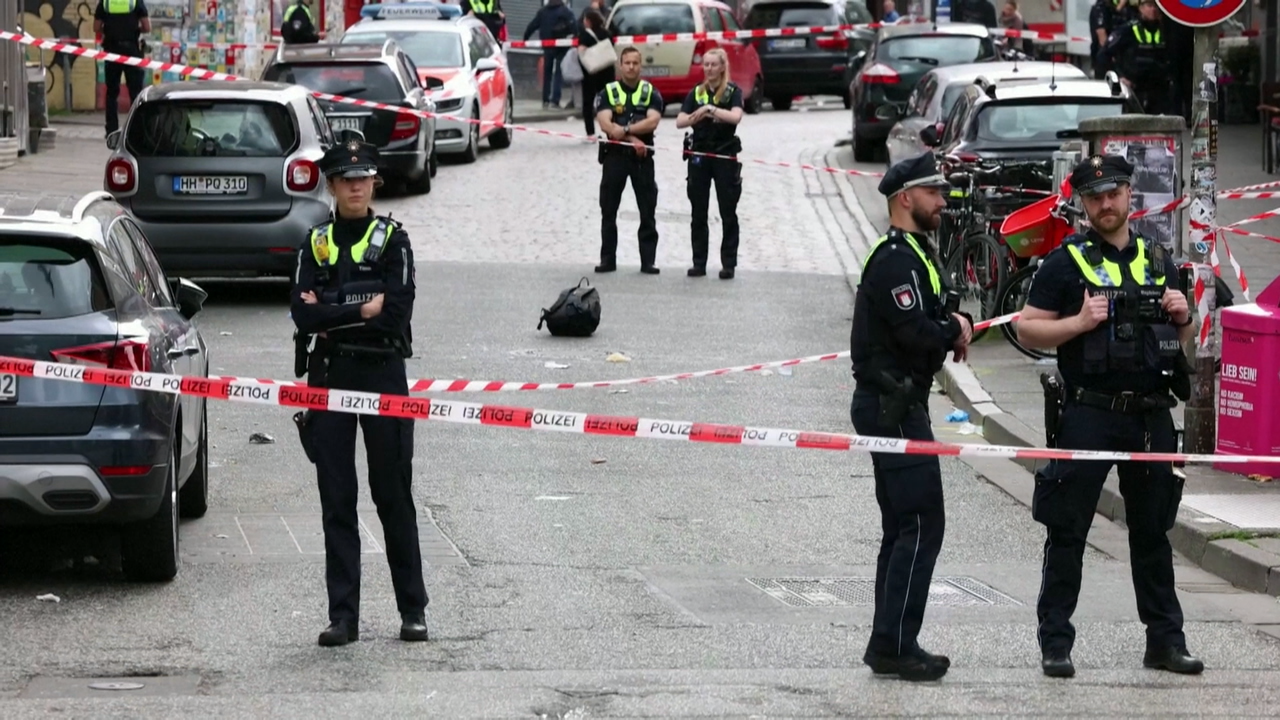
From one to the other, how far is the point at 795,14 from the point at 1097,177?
2761cm

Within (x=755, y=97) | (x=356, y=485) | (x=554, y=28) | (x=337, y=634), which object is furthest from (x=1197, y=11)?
(x=554, y=28)

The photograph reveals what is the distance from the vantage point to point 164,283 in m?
9.44

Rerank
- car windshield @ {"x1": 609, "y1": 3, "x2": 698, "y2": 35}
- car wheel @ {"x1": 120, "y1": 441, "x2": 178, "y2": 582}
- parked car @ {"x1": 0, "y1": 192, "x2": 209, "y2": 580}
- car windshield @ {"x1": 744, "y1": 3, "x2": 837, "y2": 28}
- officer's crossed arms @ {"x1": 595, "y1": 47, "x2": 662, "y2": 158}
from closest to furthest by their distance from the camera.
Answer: parked car @ {"x1": 0, "y1": 192, "x2": 209, "y2": 580} < car wheel @ {"x1": 120, "y1": 441, "x2": 178, "y2": 582} < officer's crossed arms @ {"x1": 595, "y1": 47, "x2": 662, "y2": 158} < car windshield @ {"x1": 609, "y1": 3, "x2": 698, "y2": 35} < car windshield @ {"x1": 744, "y1": 3, "x2": 837, "y2": 28}

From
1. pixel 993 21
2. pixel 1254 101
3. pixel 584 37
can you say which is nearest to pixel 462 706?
pixel 584 37

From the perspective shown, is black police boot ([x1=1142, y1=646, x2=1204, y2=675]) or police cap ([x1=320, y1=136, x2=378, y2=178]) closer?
black police boot ([x1=1142, y1=646, x2=1204, y2=675])

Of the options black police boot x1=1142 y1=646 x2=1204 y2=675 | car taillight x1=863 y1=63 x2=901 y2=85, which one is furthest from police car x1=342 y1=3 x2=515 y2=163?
black police boot x1=1142 y1=646 x2=1204 y2=675

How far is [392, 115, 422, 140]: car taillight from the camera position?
21.8 meters

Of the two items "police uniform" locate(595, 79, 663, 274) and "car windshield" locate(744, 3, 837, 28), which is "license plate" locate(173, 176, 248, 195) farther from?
"car windshield" locate(744, 3, 837, 28)

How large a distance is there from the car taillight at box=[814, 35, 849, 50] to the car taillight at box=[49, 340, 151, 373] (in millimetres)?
26747

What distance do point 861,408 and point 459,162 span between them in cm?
1924

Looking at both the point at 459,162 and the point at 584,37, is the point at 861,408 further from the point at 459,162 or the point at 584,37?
the point at 584,37

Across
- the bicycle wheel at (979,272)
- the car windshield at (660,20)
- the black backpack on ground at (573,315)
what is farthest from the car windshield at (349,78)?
the car windshield at (660,20)

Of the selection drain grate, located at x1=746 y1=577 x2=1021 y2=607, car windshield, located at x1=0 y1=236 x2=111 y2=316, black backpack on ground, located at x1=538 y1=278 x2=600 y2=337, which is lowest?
drain grate, located at x1=746 y1=577 x2=1021 y2=607

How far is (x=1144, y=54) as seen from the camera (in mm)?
24422
